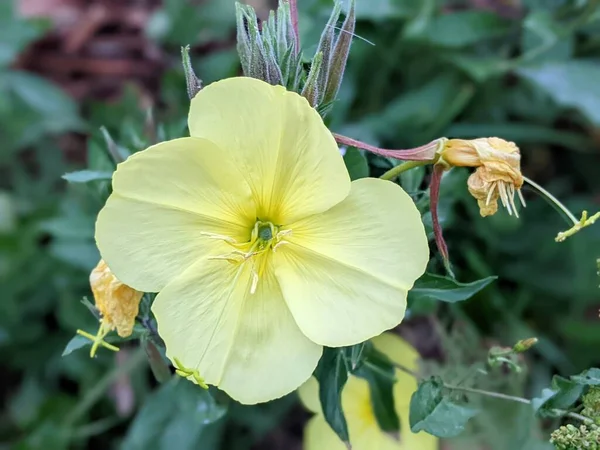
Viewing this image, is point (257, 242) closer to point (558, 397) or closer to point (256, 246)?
point (256, 246)

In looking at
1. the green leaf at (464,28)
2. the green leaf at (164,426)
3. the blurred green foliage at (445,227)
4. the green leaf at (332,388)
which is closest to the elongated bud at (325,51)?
the green leaf at (332,388)

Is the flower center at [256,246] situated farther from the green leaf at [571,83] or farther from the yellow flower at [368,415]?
the green leaf at [571,83]

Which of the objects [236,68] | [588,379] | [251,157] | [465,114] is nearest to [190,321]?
[251,157]

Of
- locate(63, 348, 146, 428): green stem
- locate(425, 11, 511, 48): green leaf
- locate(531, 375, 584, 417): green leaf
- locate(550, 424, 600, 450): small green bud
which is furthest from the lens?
→ locate(425, 11, 511, 48): green leaf

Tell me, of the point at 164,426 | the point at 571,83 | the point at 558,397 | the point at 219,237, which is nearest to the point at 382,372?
the point at 558,397

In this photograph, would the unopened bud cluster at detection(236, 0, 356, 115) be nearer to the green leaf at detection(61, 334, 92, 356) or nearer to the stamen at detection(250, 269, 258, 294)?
the stamen at detection(250, 269, 258, 294)

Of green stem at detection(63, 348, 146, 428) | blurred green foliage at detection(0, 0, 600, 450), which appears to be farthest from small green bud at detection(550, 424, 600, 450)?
green stem at detection(63, 348, 146, 428)
